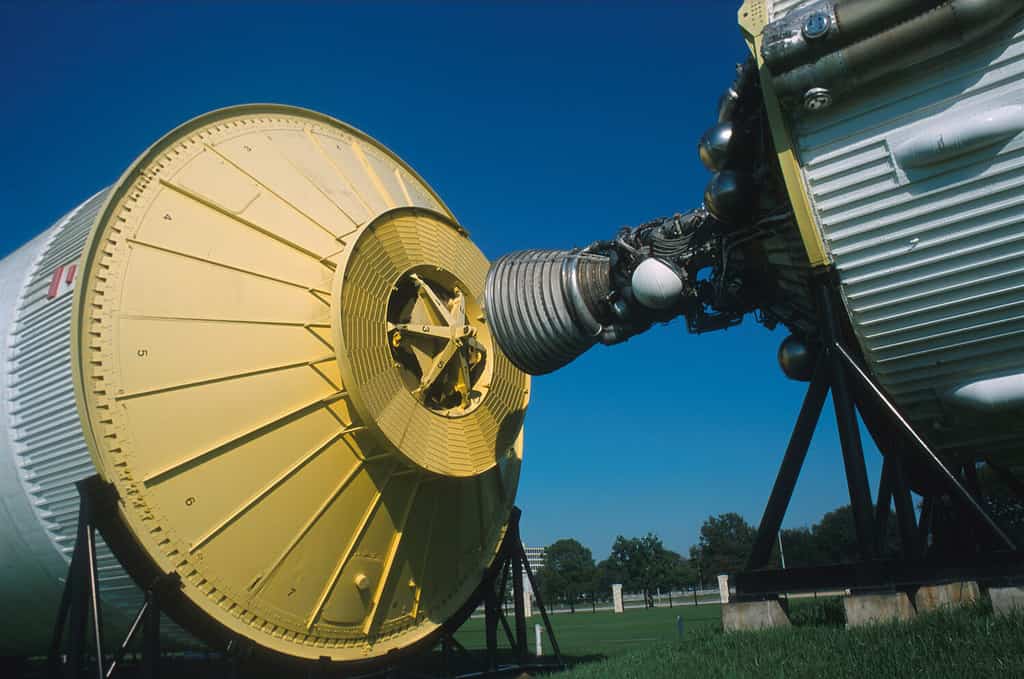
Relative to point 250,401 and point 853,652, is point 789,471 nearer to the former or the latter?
point 853,652

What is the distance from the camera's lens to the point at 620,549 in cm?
6906

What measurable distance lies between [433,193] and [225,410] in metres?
5.01

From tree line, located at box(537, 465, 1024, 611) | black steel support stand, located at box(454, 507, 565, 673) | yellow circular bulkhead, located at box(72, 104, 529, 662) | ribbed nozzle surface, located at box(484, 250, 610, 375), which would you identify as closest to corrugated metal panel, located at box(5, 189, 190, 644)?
yellow circular bulkhead, located at box(72, 104, 529, 662)

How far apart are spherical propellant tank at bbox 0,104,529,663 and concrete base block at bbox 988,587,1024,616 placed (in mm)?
4968

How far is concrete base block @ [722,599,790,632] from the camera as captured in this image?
6758 millimetres

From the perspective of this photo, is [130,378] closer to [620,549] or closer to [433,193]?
[433,193]

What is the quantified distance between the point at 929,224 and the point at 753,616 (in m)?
3.51

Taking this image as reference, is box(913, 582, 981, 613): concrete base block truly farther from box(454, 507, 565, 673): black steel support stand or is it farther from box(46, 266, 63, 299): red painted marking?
box(46, 266, 63, 299): red painted marking

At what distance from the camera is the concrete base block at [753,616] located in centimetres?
676

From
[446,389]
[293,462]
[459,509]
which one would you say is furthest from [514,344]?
[293,462]

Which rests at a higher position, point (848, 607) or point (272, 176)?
point (272, 176)

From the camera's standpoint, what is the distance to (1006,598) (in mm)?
5500

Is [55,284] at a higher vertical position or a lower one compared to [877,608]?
higher

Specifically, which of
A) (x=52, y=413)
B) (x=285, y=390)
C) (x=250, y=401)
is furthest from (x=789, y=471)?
(x=52, y=413)
